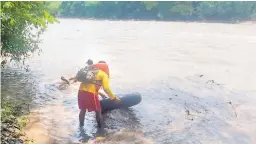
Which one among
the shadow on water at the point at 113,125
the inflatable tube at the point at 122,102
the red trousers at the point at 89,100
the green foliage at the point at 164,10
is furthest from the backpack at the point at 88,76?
the green foliage at the point at 164,10

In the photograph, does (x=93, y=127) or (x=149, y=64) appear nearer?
(x=93, y=127)

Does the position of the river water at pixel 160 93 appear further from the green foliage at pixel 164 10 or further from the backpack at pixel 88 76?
the green foliage at pixel 164 10

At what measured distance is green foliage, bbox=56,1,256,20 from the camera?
5719 centimetres

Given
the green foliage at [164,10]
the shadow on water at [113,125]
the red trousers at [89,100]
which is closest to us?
the red trousers at [89,100]

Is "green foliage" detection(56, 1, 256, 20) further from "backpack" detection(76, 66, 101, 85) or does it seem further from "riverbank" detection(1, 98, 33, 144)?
"riverbank" detection(1, 98, 33, 144)

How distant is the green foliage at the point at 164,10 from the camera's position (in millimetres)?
57188

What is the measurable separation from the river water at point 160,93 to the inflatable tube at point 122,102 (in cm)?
34

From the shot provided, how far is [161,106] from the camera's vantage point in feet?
45.7

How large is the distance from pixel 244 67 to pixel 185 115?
448 inches

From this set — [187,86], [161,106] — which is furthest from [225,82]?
[161,106]

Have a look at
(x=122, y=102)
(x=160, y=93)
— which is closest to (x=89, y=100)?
(x=122, y=102)

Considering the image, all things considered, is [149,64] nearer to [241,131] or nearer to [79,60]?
[79,60]

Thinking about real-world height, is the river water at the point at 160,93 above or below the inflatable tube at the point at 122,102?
below

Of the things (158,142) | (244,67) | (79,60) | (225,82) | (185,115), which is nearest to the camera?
(158,142)
